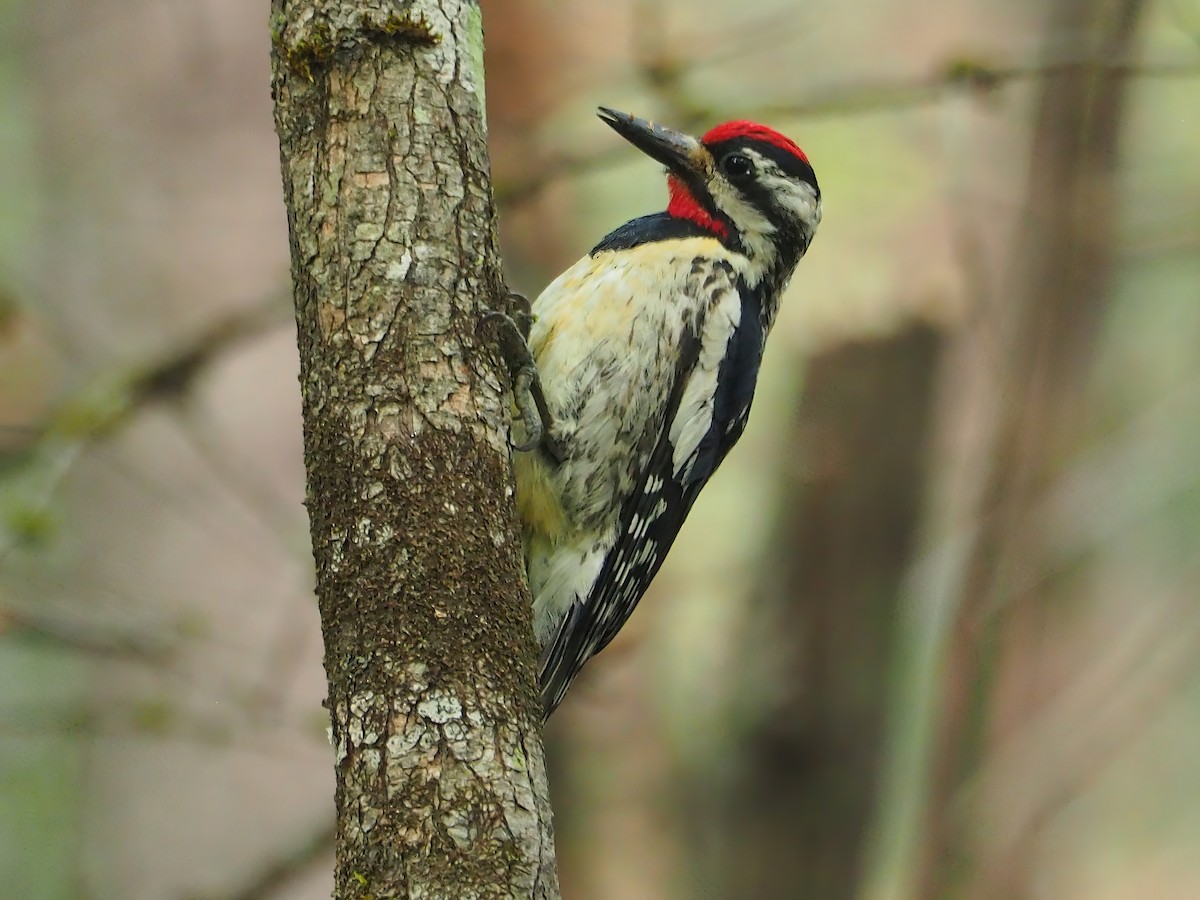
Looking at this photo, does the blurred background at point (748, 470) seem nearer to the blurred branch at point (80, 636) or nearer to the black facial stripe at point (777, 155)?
the blurred branch at point (80, 636)

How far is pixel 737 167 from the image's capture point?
3.70 m

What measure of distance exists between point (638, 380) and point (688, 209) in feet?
2.04

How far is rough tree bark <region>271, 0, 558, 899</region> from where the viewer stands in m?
1.89

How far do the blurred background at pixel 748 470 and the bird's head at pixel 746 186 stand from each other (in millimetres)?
736

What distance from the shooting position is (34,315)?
5.10 metres

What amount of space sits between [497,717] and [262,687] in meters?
2.94

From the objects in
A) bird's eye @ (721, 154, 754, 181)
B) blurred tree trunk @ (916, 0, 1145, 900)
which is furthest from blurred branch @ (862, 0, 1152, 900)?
bird's eye @ (721, 154, 754, 181)

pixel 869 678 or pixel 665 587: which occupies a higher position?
pixel 869 678

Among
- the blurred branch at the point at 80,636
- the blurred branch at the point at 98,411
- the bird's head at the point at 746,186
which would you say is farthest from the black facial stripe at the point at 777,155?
the blurred branch at the point at 80,636

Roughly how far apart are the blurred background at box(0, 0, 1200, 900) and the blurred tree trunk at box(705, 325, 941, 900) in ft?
0.04

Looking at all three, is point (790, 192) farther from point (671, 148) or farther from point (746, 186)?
point (671, 148)

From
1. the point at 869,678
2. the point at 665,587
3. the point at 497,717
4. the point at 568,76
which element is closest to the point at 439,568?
the point at 497,717

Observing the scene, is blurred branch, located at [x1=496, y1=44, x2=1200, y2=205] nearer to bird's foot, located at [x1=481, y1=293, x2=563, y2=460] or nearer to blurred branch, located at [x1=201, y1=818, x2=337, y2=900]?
bird's foot, located at [x1=481, y1=293, x2=563, y2=460]

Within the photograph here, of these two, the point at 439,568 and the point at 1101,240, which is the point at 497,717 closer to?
the point at 439,568
